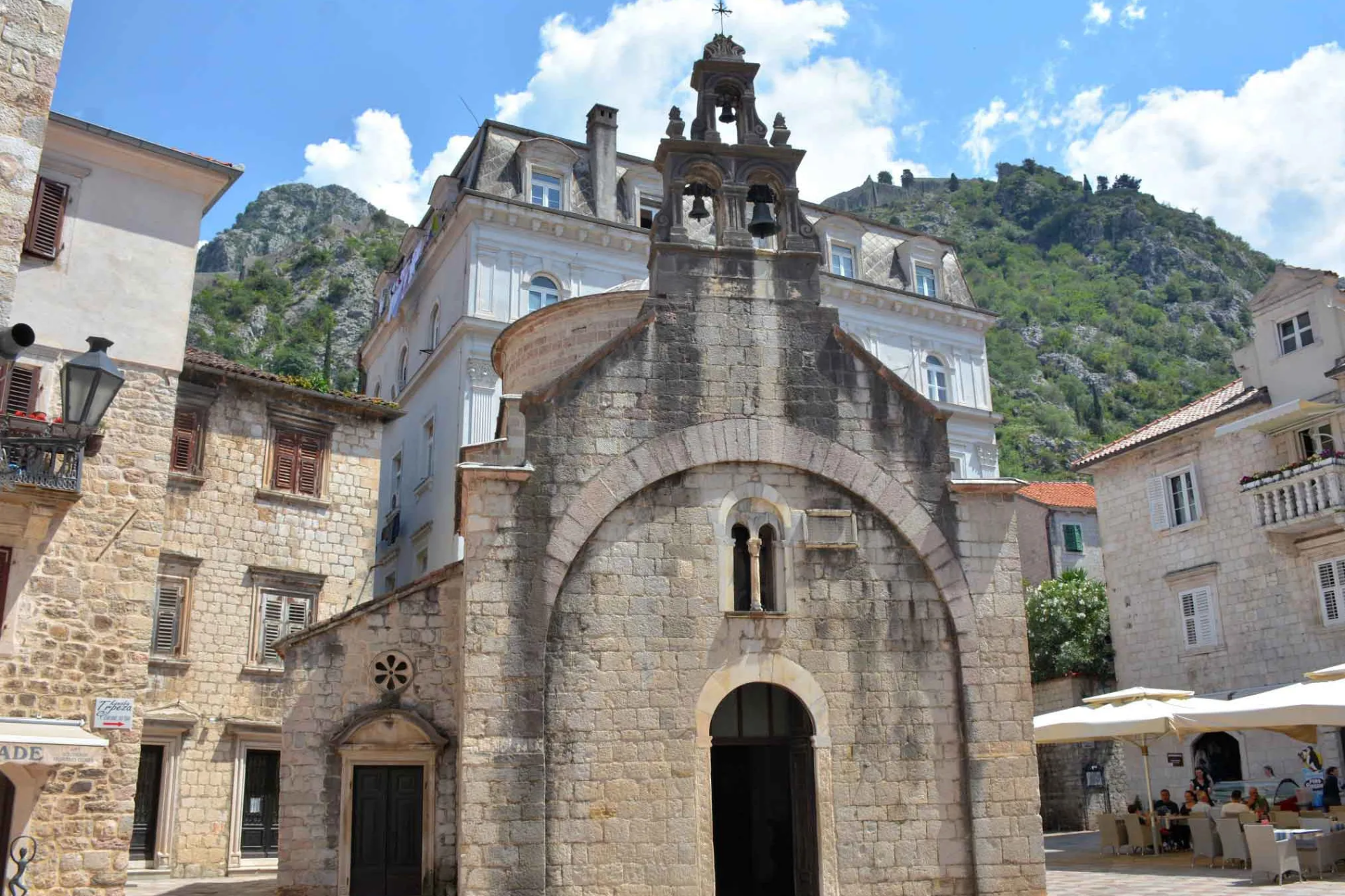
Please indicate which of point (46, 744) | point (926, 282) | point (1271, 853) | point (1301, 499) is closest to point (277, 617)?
point (46, 744)

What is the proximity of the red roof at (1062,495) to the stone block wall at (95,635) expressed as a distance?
3524 centimetres

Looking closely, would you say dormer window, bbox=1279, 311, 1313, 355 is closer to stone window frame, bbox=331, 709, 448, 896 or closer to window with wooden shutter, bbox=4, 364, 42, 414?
stone window frame, bbox=331, 709, 448, 896

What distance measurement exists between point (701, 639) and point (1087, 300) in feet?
317

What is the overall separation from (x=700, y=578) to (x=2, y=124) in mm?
8959

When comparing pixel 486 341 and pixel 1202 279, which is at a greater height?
pixel 1202 279

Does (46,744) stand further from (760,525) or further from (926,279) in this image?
(926,279)

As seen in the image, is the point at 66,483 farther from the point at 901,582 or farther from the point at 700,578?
the point at 901,582

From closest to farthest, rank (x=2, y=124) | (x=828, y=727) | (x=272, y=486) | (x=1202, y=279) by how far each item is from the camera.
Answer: (x=2, y=124) → (x=828, y=727) → (x=272, y=486) → (x=1202, y=279)

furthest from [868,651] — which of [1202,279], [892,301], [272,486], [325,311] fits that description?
[1202,279]

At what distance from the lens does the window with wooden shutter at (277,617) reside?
2380 cm

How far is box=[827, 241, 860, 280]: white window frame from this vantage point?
117 ft

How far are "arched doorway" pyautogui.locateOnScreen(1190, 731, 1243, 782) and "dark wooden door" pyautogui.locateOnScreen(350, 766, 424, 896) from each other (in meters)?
19.4

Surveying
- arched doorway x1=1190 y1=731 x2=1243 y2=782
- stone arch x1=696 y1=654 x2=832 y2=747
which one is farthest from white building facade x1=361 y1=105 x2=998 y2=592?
stone arch x1=696 y1=654 x2=832 y2=747

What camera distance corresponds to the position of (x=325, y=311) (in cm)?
7031
